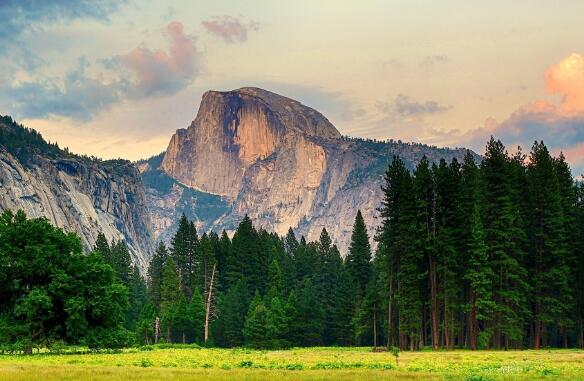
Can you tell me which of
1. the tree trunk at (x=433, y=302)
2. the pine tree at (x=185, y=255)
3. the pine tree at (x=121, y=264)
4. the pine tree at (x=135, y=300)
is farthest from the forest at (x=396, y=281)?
the pine tree at (x=121, y=264)

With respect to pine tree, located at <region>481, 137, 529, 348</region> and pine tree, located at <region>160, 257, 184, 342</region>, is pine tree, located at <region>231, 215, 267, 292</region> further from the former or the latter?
pine tree, located at <region>481, 137, 529, 348</region>

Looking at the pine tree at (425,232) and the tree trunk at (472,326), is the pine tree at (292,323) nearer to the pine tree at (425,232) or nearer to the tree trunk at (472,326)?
the pine tree at (425,232)

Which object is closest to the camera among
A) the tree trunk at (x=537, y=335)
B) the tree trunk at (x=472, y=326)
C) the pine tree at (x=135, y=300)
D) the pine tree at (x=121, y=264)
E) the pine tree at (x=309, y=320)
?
the tree trunk at (x=472, y=326)

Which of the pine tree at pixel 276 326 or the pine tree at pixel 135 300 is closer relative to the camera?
the pine tree at pixel 276 326

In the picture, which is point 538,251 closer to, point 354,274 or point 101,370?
point 354,274

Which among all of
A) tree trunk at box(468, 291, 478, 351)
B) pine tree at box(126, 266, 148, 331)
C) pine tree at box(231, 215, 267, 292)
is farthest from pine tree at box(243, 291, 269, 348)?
pine tree at box(126, 266, 148, 331)

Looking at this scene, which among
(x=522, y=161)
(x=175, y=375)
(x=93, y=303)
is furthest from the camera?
(x=522, y=161)

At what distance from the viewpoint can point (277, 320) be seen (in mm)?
88750

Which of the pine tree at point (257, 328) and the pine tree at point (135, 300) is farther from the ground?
the pine tree at point (135, 300)

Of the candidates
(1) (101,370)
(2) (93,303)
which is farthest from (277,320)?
(1) (101,370)

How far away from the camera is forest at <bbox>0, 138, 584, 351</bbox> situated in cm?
5025

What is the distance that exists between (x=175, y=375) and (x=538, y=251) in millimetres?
47829

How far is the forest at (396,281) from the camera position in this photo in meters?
50.2

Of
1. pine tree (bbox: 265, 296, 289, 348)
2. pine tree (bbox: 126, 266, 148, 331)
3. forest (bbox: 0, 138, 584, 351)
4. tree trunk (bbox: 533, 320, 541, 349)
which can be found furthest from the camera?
pine tree (bbox: 126, 266, 148, 331)
